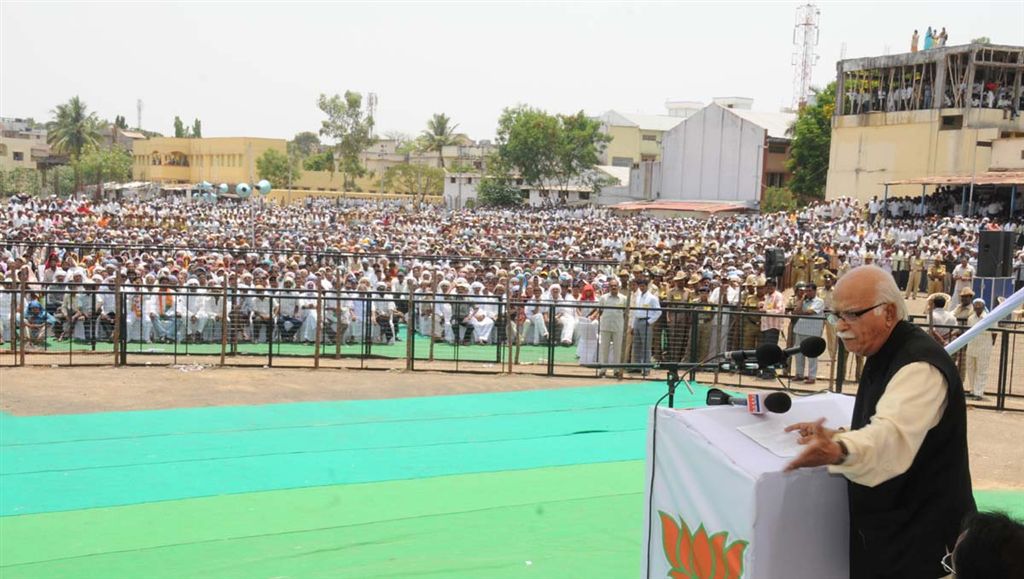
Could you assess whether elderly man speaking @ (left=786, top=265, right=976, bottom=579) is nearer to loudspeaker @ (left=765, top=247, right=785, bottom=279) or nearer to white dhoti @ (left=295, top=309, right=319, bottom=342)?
white dhoti @ (left=295, top=309, right=319, bottom=342)

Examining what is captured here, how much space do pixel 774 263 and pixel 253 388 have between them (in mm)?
15810

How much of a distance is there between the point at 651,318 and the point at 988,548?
12776 mm

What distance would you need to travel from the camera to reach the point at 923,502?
2926 millimetres

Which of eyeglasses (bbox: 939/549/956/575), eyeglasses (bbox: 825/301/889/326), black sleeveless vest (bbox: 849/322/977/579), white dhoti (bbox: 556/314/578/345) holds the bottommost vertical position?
white dhoti (bbox: 556/314/578/345)

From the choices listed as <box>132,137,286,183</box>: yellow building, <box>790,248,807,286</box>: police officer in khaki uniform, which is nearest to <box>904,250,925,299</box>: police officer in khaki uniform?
<box>790,248,807,286</box>: police officer in khaki uniform

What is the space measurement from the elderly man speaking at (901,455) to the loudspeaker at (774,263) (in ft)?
74.4

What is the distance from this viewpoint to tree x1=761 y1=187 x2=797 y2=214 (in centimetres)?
6016

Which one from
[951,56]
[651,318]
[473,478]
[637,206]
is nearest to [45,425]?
[473,478]

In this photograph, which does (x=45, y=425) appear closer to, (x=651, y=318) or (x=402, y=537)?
(x=402, y=537)

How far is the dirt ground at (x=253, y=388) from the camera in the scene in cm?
1128

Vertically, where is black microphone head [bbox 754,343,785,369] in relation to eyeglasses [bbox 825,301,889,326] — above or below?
below

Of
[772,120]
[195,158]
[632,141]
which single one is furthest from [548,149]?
[195,158]

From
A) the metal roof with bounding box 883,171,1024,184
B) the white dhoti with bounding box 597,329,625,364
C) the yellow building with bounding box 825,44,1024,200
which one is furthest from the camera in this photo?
the yellow building with bounding box 825,44,1024,200

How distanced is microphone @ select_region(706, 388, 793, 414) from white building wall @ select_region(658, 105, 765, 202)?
2599 inches
